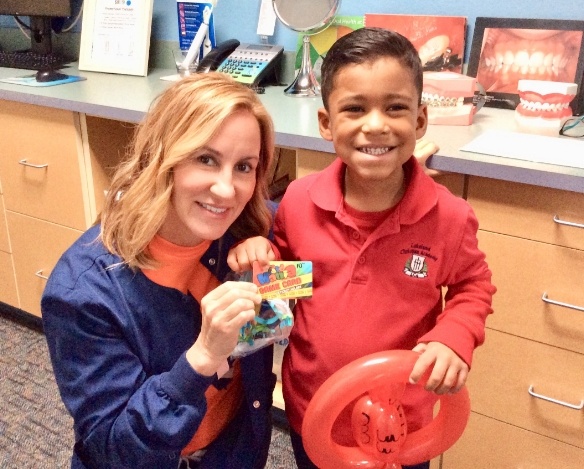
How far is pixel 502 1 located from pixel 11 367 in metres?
1.80

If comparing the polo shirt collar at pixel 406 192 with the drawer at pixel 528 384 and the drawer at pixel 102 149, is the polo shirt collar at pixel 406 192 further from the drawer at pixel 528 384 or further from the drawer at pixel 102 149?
the drawer at pixel 102 149

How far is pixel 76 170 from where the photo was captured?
1.84 meters

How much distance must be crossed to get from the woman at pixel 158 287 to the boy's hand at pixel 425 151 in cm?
30

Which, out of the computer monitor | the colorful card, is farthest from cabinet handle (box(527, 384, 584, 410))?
the computer monitor

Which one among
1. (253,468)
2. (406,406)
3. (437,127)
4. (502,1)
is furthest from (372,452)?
(502,1)

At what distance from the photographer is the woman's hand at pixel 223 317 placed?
800 mm

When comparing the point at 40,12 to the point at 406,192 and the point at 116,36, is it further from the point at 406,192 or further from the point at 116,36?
the point at 406,192

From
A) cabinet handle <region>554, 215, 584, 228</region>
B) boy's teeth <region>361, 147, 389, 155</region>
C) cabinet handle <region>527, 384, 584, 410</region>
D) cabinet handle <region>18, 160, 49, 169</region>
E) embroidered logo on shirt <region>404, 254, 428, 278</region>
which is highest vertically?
boy's teeth <region>361, 147, 389, 155</region>

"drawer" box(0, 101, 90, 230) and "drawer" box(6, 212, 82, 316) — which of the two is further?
"drawer" box(6, 212, 82, 316)

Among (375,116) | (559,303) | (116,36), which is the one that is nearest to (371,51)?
(375,116)

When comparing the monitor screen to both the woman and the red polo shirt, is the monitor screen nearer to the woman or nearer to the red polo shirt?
the woman

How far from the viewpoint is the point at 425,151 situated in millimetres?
1172

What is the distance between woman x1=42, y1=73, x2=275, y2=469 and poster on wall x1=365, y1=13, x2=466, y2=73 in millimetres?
870

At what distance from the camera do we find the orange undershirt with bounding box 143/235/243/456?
3.16 ft
